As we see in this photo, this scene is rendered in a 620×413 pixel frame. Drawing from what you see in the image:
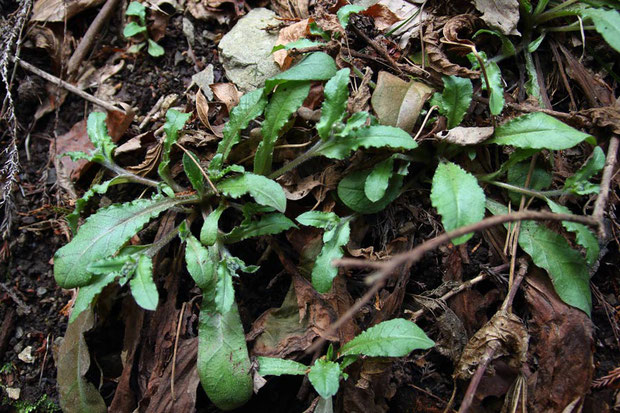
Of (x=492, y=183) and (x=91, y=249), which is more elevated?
(x=492, y=183)

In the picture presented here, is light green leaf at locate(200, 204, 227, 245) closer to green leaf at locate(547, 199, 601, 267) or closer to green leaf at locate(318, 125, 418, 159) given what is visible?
green leaf at locate(318, 125, 418, 159)

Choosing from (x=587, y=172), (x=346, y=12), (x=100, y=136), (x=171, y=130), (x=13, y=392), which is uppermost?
(x=346, y=12)

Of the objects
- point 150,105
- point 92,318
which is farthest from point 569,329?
point 150,105

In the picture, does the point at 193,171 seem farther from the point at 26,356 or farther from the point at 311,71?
the point at 26,356

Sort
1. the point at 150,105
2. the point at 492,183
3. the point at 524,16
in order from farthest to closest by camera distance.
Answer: the point at 150,105 < the point at 524,16 < the point at 492,183

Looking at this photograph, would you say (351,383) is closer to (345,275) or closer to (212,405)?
(345,275)

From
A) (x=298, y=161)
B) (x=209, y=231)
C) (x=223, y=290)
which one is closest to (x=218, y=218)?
(x=209, y=231)

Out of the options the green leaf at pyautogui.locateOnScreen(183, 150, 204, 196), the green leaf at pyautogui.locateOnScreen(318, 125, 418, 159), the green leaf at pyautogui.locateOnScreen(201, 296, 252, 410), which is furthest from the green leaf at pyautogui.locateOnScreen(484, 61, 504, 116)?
the green leaf at pyautogui.locateOnScreen(201, 296, 252, 410)
